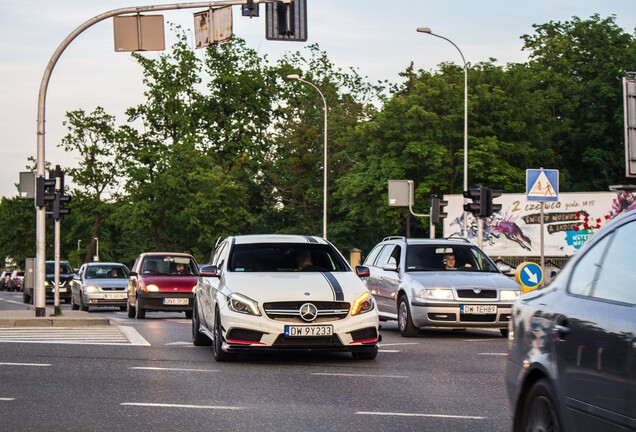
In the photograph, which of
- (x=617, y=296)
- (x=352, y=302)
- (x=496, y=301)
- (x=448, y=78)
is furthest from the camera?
(x=448, y=78)

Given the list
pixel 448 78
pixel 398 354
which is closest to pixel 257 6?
pixel 398 354

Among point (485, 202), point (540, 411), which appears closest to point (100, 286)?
point (485, 202)

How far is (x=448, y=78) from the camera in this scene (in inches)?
2630

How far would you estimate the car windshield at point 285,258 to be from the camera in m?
16.3

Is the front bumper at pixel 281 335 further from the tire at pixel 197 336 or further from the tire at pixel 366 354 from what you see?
the tire at pixel 197 336

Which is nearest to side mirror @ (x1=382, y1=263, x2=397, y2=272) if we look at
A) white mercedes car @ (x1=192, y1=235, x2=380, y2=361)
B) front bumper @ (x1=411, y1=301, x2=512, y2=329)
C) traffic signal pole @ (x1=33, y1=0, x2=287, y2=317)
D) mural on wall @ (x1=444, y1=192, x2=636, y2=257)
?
front bumper @ (x1=411, y1=301, x2=512, y2=329)

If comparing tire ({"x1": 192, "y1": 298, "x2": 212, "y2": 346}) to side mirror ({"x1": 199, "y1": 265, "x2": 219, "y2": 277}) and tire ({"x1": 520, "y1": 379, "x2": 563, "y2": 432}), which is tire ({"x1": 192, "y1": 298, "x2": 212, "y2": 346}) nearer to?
side mirror ({"x1": 199, "y1": 265, "x2": 219, "y2": 277})

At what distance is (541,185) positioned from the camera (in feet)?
79.9

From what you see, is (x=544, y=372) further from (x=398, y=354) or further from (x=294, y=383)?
(x=398, y=354)

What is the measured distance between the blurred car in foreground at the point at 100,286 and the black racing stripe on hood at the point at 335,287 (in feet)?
74.7

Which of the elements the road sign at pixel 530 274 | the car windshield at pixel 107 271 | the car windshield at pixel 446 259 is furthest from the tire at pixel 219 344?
the car windshield at pixel 107 271

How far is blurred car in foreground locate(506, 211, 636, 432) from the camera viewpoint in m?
5.34

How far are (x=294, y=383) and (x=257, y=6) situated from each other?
10.3 metres

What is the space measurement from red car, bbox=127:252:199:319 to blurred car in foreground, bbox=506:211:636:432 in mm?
24139
